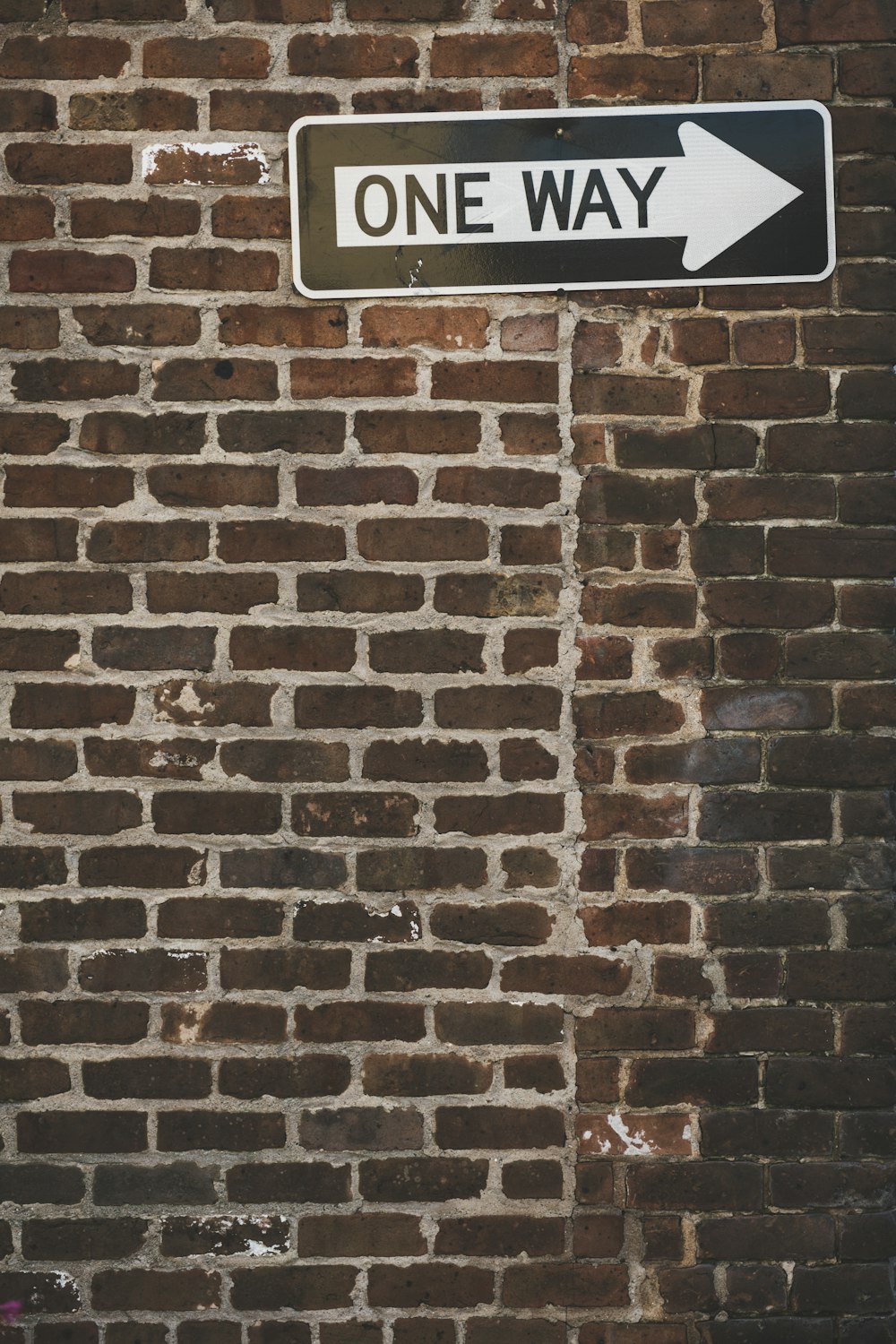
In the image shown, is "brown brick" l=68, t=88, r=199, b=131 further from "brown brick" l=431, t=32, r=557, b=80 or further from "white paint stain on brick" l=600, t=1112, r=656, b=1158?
"white paint stain on brick" l=600, t=1112, r=656, b=1158

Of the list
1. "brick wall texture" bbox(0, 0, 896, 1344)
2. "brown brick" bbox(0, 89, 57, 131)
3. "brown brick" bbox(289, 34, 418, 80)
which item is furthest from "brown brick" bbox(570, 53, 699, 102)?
"brown brick" bbox(0, 89, 57, 131)

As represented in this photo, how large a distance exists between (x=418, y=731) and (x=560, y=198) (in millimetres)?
904

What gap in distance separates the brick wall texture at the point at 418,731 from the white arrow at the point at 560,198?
4.1 inches

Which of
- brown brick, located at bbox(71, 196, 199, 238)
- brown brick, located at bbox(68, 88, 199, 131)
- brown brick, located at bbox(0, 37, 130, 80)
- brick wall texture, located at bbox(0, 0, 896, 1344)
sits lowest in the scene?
brick wall texture, located at bbox(0, 0, 896, 1344)

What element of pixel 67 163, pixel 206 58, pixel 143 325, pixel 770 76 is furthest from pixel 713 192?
pixel 67 163

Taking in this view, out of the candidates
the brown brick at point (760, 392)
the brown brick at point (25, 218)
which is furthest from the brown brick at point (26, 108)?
the brown brick at point (760, 392)

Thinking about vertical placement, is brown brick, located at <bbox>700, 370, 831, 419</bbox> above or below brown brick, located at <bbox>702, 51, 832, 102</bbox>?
below

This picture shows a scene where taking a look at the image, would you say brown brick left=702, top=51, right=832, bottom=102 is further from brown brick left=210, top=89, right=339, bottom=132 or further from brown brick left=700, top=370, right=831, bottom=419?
brown brick left=210, top=89, right=339, bottom=132

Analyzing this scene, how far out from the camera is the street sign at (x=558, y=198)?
1768 mm

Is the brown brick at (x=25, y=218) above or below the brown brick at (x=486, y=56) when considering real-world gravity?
below

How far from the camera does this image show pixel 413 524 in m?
1.80

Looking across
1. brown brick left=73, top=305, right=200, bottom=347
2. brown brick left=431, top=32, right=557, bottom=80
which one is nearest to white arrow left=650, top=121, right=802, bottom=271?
brown brick left=431, top=32, right=557, bottom=80

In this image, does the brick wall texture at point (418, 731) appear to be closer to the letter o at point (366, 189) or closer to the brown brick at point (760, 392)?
the brown brick at point (760, 392)

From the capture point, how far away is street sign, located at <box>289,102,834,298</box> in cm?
177
